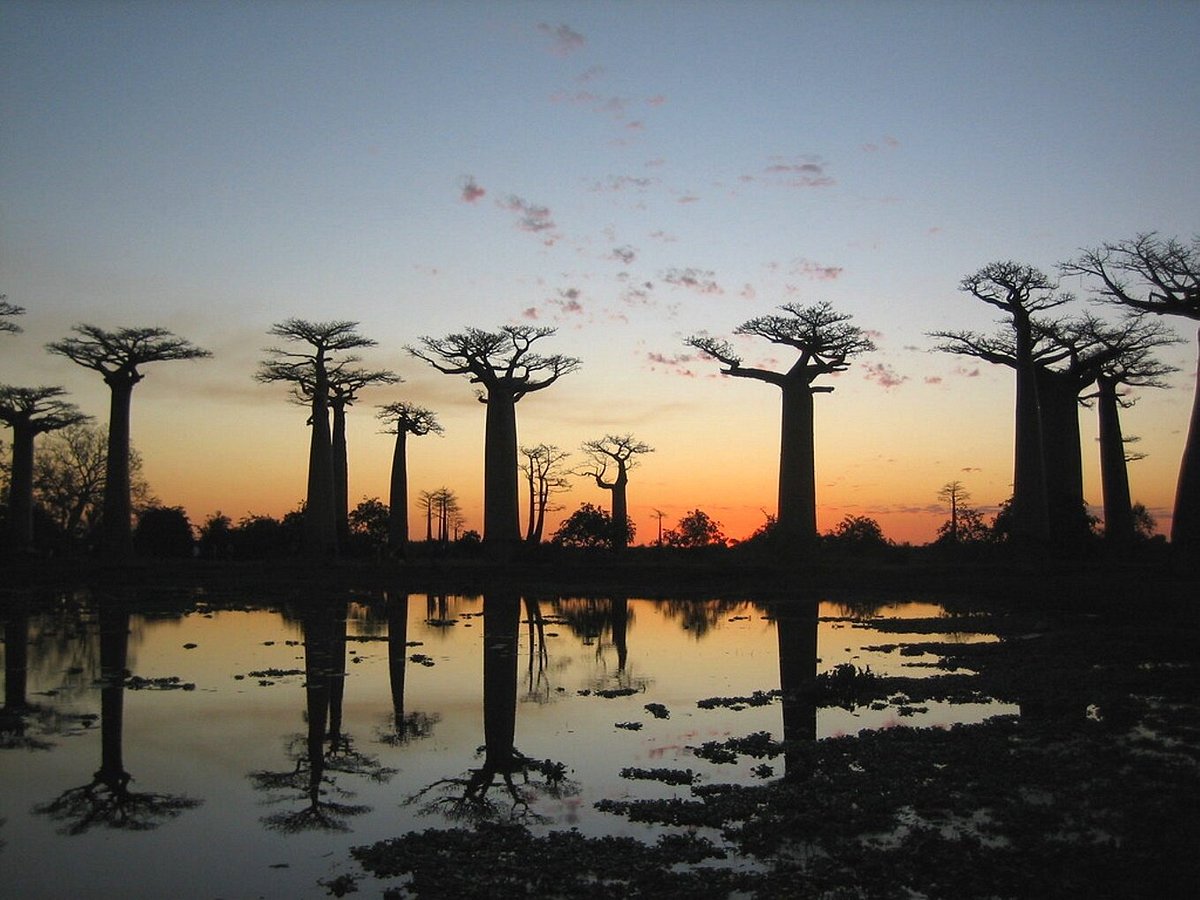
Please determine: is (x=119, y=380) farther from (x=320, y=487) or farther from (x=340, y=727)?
(x=340, y=727)

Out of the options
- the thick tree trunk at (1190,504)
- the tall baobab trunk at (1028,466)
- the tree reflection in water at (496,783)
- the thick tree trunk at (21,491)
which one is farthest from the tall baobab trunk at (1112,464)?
the thick tree trunk at (21,491)

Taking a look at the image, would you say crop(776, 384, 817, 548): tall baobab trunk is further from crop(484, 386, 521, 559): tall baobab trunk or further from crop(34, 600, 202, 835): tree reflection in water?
crop(34, 600, 202, 835): tree reflection in water

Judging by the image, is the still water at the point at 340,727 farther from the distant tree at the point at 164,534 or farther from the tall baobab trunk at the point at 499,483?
the distant tree at the point at 164,534

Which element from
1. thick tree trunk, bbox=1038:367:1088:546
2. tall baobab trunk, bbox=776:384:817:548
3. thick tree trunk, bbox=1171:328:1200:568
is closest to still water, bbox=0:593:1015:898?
thick tree trunk, bbox=1171:328:1200:568

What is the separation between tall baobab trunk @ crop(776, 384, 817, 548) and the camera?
37188 millimetres

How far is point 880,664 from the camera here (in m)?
15.2

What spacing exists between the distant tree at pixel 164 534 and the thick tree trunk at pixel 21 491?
11962 mm

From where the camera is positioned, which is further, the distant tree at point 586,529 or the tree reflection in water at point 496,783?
the distant tree at point 586,529

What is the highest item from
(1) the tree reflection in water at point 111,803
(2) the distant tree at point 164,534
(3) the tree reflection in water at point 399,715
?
(2) the distant tree at point 164,534

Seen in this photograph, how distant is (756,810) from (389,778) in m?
3.28

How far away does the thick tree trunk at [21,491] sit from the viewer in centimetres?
4359

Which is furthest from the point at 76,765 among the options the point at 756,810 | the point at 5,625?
the point at 5,625

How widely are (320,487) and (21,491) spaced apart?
1454 cm

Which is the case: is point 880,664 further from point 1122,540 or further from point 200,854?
point 1122,540
